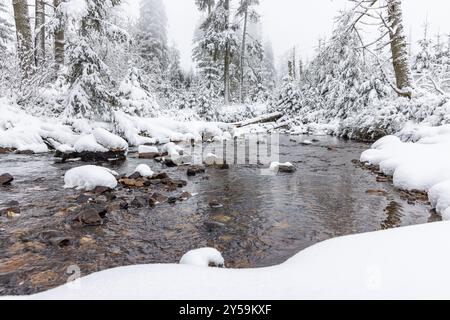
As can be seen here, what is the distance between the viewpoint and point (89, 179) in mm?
5832

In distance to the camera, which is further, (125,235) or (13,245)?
(125,235)

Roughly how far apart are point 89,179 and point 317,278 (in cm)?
480

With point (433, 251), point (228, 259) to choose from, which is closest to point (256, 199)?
point (228, 259)

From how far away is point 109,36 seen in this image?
1096cm

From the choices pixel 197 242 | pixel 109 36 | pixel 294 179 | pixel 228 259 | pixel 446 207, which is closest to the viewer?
pixel 228 259

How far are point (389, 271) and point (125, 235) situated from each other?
2.81m

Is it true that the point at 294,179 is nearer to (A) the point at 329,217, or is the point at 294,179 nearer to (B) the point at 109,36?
(A) the point at 329,217

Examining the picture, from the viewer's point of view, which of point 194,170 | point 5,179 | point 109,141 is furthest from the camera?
point 109,141

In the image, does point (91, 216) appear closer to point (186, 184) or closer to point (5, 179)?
point (186, 184)

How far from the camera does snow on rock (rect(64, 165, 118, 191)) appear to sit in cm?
576

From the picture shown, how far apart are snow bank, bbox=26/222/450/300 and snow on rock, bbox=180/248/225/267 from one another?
408mm

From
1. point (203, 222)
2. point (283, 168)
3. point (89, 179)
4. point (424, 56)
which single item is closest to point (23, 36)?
point (89, 179)

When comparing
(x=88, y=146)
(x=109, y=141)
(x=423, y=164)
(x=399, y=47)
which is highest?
(x=399, y=47)

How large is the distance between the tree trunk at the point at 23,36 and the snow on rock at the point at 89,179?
732 cm
